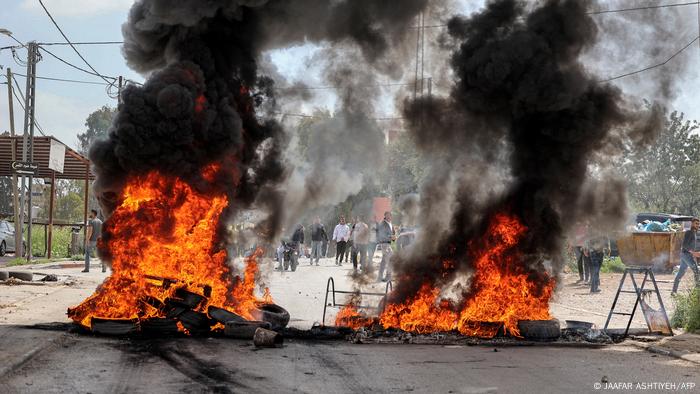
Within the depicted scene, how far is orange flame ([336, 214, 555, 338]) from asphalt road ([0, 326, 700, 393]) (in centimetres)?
107

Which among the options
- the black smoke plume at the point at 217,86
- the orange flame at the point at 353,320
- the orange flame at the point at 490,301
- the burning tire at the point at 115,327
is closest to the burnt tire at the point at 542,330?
the orange flame at the point at 490,301

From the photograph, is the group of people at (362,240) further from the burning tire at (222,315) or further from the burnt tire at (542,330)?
the burning tire at (222,315)

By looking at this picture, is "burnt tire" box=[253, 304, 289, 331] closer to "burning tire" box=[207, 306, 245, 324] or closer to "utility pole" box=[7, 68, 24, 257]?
"burning tire" box=[207, 306, 245, 324]

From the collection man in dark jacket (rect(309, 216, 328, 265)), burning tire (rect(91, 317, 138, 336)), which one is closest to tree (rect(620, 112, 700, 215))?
man in dark jacket (rect(309, 216, 328, 265))

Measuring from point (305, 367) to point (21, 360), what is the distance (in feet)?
9.88

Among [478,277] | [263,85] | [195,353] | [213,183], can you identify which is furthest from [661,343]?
[263,85]

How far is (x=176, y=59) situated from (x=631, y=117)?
7.87 metres

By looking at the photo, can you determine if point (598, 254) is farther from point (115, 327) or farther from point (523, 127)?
point (115, 327)

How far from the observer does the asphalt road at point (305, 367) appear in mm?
6719

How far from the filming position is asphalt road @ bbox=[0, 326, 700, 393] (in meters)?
6.72

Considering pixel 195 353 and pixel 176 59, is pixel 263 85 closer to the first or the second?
pixel 176 59

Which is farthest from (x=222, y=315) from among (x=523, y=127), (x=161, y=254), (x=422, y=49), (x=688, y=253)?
(x=688, y=253)

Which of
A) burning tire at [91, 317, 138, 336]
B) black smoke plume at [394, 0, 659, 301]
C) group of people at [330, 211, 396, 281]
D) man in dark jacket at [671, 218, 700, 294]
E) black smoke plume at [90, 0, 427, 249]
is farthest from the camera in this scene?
group of people at [330, 211, 396, 281]

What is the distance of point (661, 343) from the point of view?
384 inches
